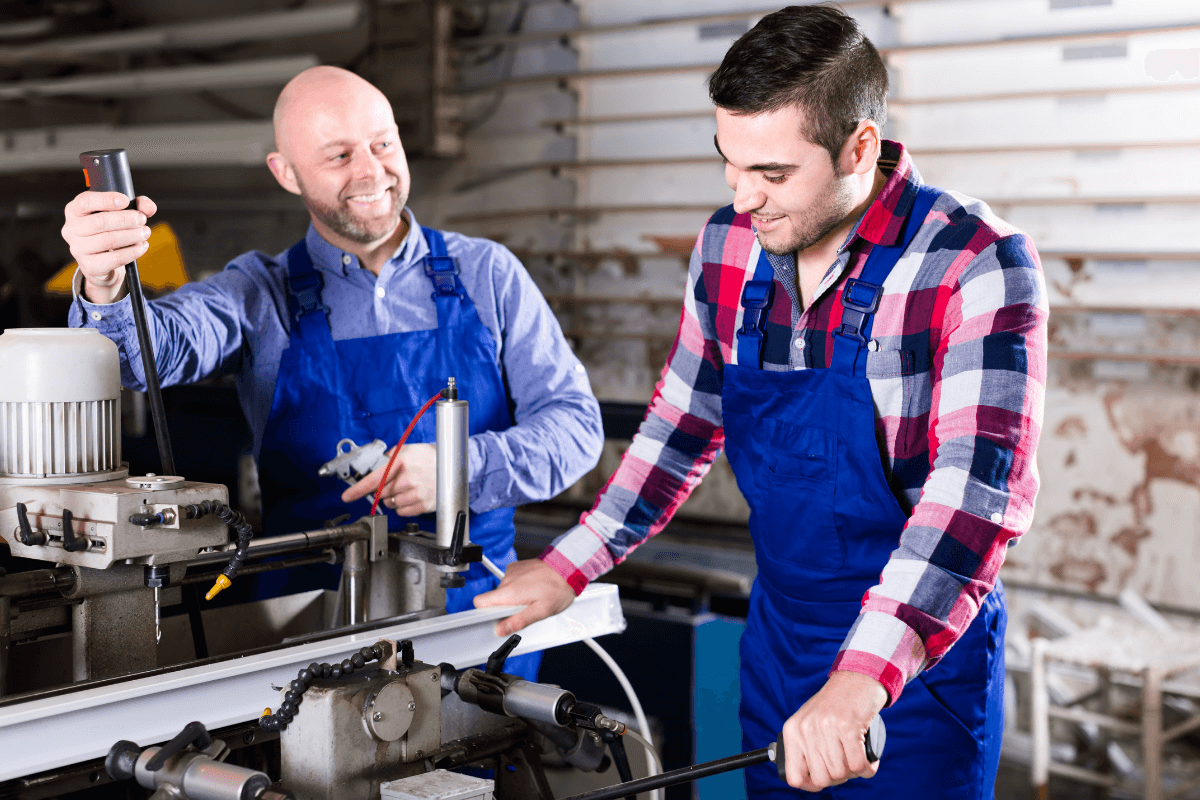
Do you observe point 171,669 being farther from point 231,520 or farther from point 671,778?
point 671,778

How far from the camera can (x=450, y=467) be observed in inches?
55.4

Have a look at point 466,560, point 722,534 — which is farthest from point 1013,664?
point 466,560

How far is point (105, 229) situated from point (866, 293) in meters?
0.94

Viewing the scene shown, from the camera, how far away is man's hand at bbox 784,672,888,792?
1052mm

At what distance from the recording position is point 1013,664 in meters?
3.97

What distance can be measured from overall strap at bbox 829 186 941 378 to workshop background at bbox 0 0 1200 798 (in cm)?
157

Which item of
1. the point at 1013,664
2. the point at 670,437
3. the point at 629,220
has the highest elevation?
the point at 629,220

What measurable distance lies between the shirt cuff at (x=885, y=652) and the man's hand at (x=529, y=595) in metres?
0.44

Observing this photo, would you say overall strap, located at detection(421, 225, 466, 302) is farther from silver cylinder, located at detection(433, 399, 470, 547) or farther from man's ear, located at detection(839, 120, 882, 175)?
man's ear, located at detection(839, 120, 882, 175)

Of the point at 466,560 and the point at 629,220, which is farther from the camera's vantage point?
the point at 629,220

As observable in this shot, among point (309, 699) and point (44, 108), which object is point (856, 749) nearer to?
point (309, 699)

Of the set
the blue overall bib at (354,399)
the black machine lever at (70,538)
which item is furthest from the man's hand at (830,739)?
the blue overall bib at (354,399)

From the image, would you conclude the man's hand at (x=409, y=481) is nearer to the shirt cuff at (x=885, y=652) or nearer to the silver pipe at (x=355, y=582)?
the silver pipe at (x=355, y=582)

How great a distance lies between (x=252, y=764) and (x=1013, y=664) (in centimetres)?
343
